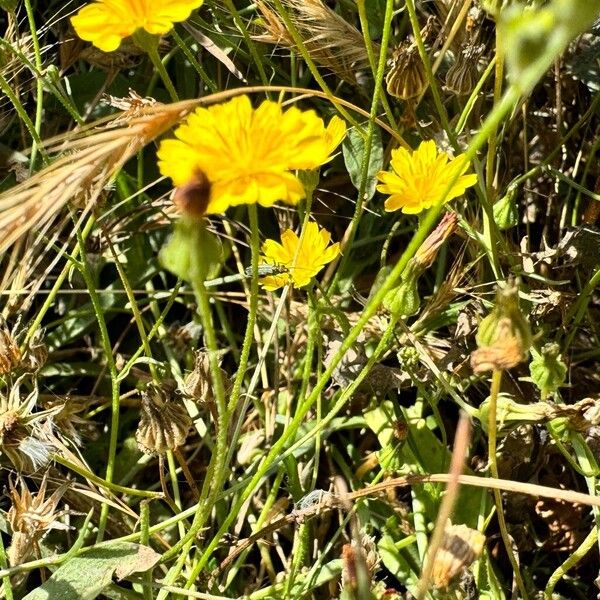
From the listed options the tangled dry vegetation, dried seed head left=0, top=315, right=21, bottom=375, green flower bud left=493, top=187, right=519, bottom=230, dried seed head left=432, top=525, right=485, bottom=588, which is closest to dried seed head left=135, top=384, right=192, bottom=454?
the tangled dry vegetation

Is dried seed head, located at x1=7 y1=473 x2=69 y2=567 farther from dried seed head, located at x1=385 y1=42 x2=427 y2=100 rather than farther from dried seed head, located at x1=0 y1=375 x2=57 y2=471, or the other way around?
dried seed head, located at x1=385 y1=42 x2=427 y2=100

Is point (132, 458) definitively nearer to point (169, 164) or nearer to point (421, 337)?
point (421, 337)

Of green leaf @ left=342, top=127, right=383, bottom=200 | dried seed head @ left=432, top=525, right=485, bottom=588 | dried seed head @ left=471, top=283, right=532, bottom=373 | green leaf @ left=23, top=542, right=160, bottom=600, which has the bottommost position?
green leaf @ left=23, top=542, right=160, bottom=600

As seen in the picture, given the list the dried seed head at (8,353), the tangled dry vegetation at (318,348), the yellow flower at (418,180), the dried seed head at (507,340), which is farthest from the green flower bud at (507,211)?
the dried seed head at (8,353)

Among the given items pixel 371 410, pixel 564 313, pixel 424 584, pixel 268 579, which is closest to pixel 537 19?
pixel 424 584

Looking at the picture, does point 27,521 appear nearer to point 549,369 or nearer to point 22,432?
point 22,432

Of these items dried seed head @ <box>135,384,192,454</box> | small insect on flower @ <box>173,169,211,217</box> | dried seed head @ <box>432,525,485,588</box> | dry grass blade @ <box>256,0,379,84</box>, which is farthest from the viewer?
dry grass blade @ <box>256,0,379,84</box>

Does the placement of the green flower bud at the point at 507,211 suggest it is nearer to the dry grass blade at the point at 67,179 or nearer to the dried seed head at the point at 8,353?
the dry grass blade at the point at 67,179
